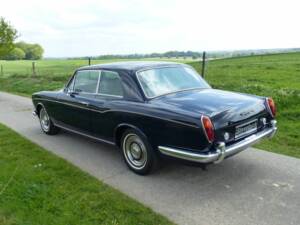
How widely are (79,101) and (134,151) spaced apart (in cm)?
149

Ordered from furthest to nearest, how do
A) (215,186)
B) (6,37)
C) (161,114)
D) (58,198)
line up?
(6,37) → (215,186) → (161,114) → (58,198)

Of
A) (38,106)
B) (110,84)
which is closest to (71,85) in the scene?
(110,84)

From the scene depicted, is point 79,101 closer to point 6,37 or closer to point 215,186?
point 215,186

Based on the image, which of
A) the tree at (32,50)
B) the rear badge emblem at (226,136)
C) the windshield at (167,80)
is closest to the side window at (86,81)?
the windshield at (167,80)

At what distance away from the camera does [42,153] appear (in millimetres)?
5219

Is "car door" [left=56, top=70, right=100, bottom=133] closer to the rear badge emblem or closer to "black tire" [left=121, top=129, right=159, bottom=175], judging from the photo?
"black tire" [left=121, top=129, right=159, bottom=175]

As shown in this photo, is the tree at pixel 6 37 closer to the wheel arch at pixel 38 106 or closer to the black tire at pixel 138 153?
the wheel arch at pixel 38 106

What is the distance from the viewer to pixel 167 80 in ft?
14.8

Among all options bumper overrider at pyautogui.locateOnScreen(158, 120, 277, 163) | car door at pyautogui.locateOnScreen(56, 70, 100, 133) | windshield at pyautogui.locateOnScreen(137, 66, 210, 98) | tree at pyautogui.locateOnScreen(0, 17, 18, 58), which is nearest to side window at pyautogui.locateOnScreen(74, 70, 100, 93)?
car door at pyautogui.locateOnScreen(56, 70, 100, 133)

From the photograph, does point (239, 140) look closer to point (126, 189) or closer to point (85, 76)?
point (126, 189)

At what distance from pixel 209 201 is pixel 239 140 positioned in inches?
34.4

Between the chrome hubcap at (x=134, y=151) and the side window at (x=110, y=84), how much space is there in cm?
68

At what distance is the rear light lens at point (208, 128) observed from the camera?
339 cm

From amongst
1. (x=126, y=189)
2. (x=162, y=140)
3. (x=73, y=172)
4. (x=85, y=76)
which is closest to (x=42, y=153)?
(x=73, y=172)
